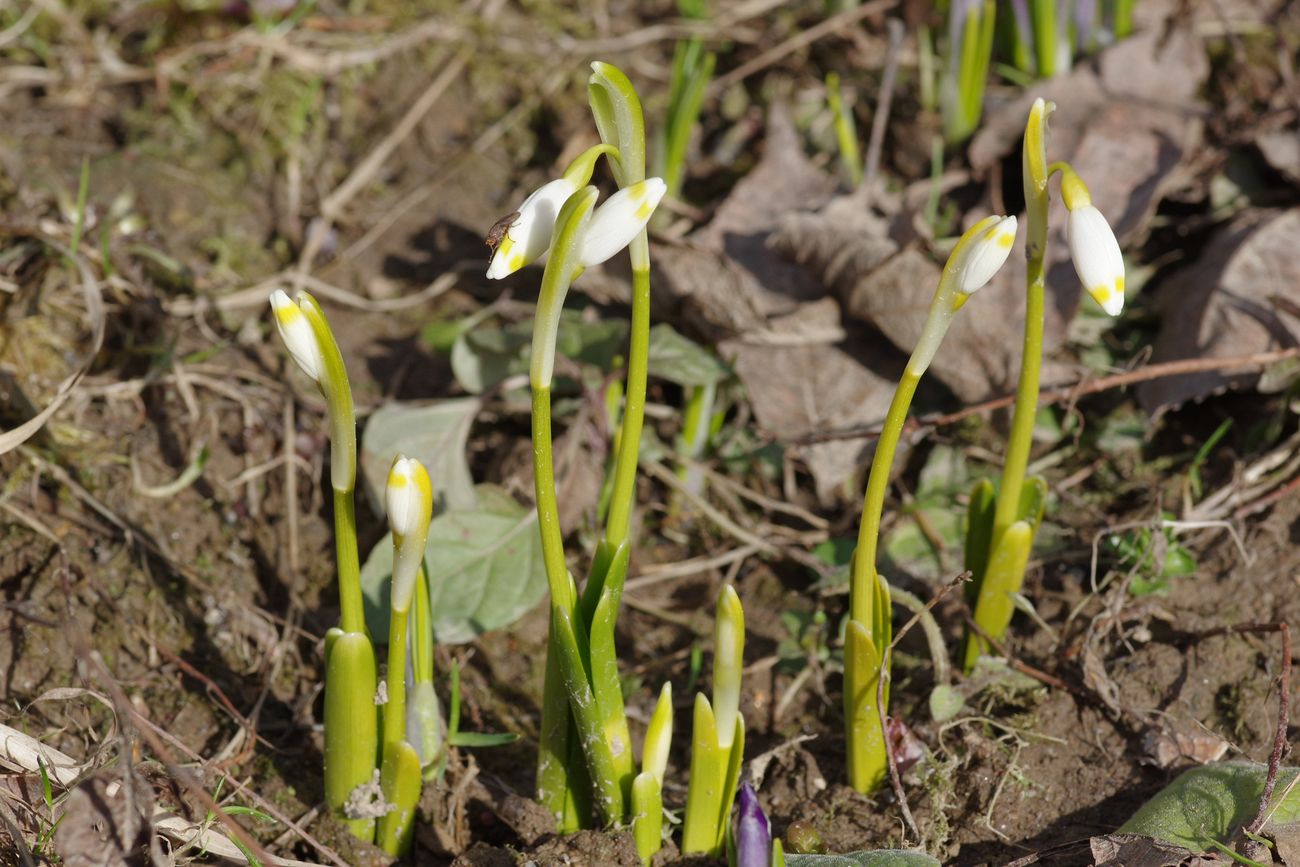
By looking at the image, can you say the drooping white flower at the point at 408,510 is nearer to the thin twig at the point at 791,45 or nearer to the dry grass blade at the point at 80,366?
the dry grass blade at the point at 80,366

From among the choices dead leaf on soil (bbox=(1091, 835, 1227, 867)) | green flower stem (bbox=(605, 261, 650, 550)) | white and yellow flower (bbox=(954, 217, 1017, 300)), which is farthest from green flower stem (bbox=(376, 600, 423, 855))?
dead leaf on soil (bbox=(1091, 835, 1227, 867))

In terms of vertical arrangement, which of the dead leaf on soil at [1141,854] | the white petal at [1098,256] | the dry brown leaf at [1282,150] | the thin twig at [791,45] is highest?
the white petal at [1098,256]

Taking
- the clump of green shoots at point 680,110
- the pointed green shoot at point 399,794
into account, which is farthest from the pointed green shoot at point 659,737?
the clump of green shoots at point 680,110

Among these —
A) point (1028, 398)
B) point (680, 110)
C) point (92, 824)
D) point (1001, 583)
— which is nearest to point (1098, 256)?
point (1028, 398)

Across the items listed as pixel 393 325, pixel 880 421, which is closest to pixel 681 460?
pixel 880 421

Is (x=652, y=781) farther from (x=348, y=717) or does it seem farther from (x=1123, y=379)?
(x=1123, y=379)

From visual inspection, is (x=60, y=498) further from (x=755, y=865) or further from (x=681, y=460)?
(x=755, y=865)

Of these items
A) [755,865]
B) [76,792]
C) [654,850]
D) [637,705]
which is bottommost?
[637,705]
